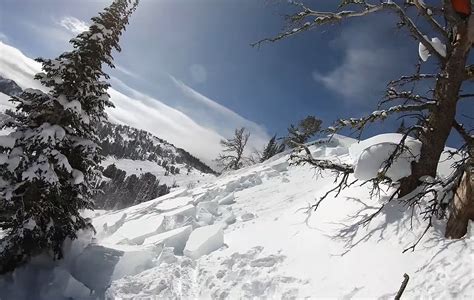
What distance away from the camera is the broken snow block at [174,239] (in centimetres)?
930

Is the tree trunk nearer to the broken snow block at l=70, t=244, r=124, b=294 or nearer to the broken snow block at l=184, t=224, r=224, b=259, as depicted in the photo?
the broken snow block at l=184, t=224, r=224, b=259

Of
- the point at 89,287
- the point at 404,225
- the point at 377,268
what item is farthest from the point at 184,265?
the point at 404,225

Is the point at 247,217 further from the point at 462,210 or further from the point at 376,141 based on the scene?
the point at 462,210

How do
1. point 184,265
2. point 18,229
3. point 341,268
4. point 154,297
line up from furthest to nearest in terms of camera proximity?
1. point 184,265
2. point 18,229
3. point 154,297
4. point 341,268

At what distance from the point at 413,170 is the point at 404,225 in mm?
1413

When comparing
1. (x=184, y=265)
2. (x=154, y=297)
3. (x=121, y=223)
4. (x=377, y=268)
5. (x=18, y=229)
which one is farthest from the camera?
(x=121, y=223)

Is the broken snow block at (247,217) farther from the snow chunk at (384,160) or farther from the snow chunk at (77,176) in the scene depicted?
the snow chunk at (77,176)

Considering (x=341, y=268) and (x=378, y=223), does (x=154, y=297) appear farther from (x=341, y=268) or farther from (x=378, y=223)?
(x=378, y=223)

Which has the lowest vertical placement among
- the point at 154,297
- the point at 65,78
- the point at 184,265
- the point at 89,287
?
the point at 89,287

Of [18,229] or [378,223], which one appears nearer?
[378,223]

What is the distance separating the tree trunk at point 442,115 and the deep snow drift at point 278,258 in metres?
0.31

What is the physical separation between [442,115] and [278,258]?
468 centimetres

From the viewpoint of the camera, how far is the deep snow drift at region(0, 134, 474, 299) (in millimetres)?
5129

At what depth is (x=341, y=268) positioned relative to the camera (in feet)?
19.7
